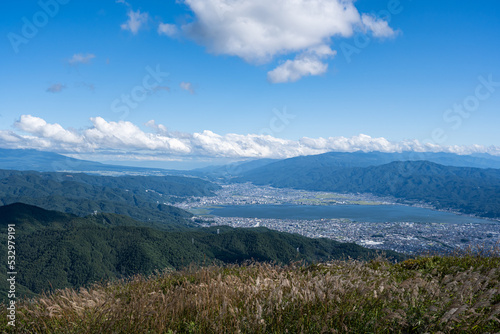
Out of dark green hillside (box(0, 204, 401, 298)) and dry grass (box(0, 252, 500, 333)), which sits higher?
dry grass (box(0, 252, 500, 333))

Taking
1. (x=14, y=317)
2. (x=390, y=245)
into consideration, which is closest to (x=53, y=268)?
(x=14, y=317)

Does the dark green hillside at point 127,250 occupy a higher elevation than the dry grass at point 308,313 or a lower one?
lower

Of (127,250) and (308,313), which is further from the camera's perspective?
(127,250)

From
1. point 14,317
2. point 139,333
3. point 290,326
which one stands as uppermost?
point 290,326

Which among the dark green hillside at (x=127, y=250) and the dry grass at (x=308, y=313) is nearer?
the dry grass at (x=308, y=313)

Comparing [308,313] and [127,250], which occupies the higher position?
[308,313]

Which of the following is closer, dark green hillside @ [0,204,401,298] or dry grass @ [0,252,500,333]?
dry grass @ [0,252,500,333]

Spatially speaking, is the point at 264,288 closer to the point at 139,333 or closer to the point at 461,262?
the point at 139,333

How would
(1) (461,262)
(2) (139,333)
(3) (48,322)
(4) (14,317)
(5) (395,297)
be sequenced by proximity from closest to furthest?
(2) (139,333) → (5) (395,297) → (3) (48,322) → (4) (14,317) → (1) (461,262)
